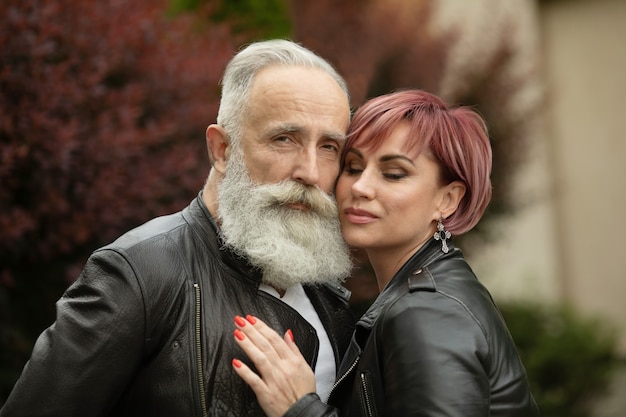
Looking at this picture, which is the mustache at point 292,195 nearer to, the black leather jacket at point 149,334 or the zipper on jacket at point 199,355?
the black leather jacket at point 149,334

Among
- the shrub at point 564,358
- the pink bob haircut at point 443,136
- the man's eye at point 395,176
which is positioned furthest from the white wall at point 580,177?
the man's eye at point 395,176

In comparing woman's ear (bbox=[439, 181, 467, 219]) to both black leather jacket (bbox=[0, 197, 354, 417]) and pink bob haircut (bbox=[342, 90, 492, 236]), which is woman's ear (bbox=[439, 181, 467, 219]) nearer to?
pink bob haircut (bbox=[342, 90, 492, 236])

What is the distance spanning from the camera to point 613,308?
9.42 metres

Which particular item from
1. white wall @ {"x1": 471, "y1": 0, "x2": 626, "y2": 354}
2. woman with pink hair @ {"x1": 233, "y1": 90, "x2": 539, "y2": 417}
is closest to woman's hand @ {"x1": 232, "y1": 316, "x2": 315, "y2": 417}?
woman with pink hair @ {"x1": 233, "y1": 90, "x2": 539, "y2": 417}

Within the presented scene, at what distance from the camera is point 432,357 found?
2217 millimetres

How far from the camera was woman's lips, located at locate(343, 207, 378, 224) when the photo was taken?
107 inches

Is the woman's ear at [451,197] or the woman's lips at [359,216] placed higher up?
the woman's ear at [451,197]

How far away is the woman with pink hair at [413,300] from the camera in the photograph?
2246 mm

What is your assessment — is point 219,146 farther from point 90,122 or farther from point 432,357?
point 90,122

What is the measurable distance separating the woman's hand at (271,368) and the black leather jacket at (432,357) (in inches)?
1.6

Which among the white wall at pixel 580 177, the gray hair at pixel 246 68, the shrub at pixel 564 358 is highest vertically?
the gray hair at pixel 246 68

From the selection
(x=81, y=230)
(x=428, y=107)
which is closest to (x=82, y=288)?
(x=428, y=107)

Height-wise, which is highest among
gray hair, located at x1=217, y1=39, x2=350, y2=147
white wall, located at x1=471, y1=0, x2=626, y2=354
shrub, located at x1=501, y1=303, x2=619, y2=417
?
gray hair, located at x1=217, y1=39, x2=350, y2=147

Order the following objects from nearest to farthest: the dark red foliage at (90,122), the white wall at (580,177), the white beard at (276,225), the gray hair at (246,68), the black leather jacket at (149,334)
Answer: the black leather jacket at (149,334) < the white beard at (276,225) < the gray hair at (246,68) < the dark red foliage at (90,122) < the white wall at (580,177)
